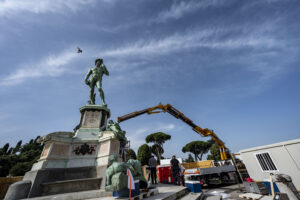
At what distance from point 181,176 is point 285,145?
5769mm

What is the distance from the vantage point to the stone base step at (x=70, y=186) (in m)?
5.16

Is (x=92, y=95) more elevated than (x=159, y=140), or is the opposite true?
(x=159, y=140)

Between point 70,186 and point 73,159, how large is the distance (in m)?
1.43

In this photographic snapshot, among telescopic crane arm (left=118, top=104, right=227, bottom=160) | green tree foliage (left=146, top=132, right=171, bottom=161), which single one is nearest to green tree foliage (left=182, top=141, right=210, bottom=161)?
green tree foliage (left=146, top=132, right=171, bottom=161)

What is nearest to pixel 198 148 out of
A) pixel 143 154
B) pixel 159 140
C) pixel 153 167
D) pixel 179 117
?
pixel 159 140

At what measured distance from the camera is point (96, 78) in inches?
393

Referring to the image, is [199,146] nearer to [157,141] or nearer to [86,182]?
[157,141]

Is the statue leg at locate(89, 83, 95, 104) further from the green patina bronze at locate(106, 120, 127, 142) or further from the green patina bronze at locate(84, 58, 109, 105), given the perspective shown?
the green patina bronze at locate(106, 120, 127, 142)

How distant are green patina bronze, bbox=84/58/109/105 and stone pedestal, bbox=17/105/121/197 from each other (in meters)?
2.61

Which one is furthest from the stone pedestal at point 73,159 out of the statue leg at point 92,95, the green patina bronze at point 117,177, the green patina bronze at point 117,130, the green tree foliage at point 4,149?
the green tree foliage at point 4,149

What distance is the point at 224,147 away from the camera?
16.3m

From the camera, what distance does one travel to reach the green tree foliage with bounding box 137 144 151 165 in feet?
99.7

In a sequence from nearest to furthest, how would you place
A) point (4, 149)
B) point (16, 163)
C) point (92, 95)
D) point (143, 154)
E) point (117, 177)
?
1. point (117, 177)
2. point (92, 95)
3. point (16, 163)
4. point (143, 154)
5. point (4, 149)

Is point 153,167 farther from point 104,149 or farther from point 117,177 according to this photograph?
point 117,177
